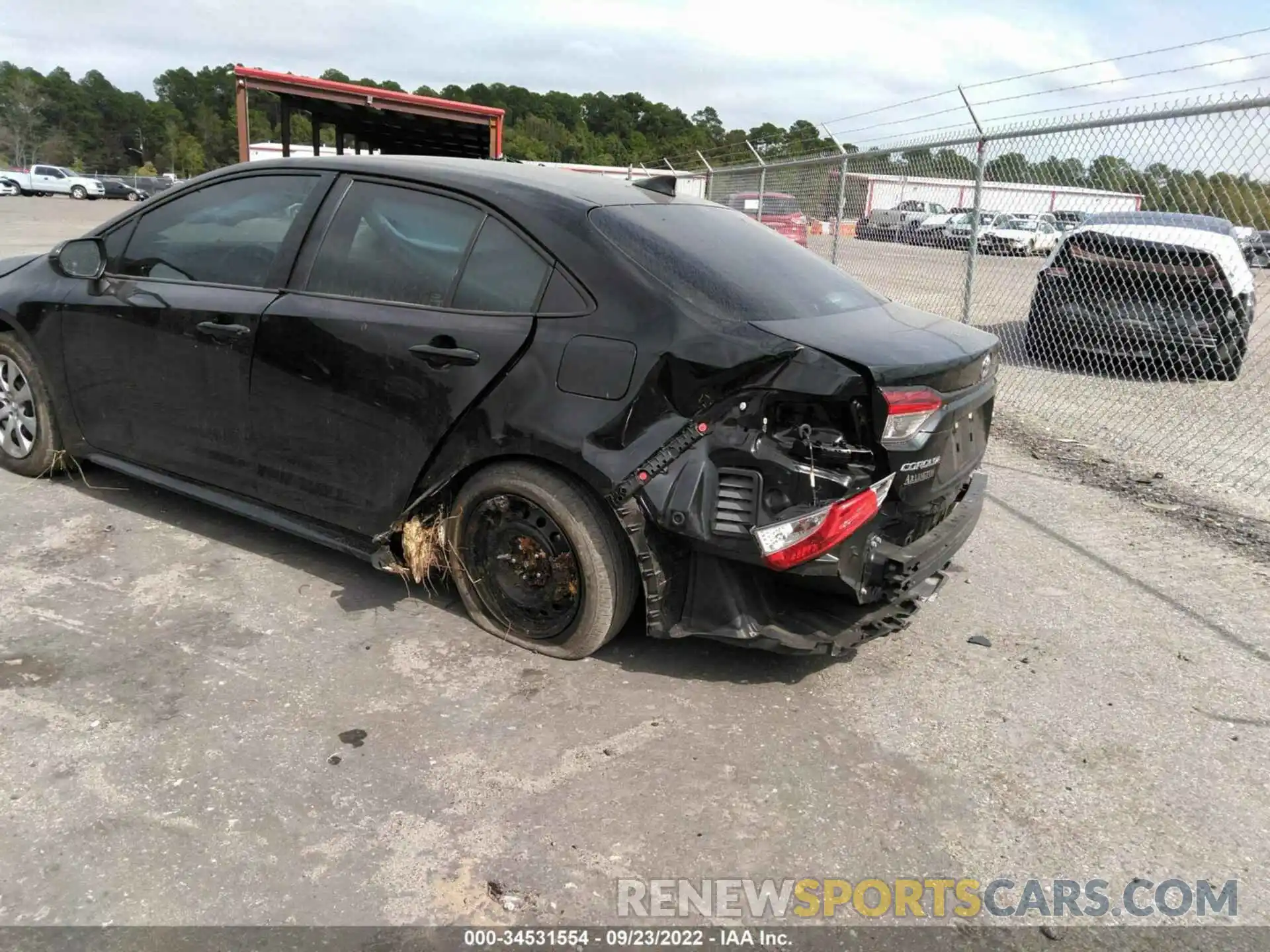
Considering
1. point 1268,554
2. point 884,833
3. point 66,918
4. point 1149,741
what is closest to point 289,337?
point 66,918

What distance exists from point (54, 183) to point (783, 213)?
53.2 m

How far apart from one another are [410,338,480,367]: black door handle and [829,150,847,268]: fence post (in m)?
6.89

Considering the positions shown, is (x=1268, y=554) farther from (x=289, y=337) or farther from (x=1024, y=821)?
(x=289, y=337)

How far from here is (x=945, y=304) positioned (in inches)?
467

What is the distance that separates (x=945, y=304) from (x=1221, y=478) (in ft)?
21.5

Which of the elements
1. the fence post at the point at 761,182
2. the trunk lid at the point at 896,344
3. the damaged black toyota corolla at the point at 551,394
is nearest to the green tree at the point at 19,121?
the fence post at the point at 761,182

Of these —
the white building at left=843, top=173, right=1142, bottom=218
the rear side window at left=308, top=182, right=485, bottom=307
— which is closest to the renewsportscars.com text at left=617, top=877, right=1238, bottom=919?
the rear side window at left=308, top=182, right=485, bottom=307

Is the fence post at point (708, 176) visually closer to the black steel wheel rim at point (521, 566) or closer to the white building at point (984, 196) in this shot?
the white building at point (984, 196)

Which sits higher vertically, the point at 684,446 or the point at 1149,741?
the point at 684,446

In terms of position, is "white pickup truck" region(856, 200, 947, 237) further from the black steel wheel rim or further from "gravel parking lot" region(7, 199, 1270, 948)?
the black steel wheel rim

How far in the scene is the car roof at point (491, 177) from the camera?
10.6 ft

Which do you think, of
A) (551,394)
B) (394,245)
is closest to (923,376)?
(551,394)

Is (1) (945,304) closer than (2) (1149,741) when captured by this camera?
No

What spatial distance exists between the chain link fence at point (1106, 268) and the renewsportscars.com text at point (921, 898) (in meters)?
3.70
